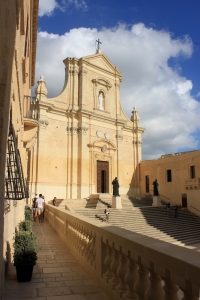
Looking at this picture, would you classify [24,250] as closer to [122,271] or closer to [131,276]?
[122,271]

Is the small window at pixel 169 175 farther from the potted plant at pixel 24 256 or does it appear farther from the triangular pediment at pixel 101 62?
the potted plant at pixel 24 256

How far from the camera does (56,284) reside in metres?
4.27

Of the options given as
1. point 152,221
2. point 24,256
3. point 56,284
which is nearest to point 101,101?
point 152,221

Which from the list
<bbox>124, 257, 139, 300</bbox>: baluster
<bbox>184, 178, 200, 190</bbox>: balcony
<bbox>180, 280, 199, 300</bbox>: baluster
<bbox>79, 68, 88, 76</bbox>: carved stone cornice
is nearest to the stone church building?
<bbox>79, 68, 88, 76</bbox>: carved stone cornice

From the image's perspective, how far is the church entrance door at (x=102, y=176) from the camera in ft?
90.0

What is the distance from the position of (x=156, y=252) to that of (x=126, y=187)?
90.9 ft

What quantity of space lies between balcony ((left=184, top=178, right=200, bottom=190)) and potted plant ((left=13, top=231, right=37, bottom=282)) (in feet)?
75.7

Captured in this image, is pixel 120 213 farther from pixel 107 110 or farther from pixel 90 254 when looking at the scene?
pixel 90 254

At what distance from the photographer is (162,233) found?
18141 millimetres

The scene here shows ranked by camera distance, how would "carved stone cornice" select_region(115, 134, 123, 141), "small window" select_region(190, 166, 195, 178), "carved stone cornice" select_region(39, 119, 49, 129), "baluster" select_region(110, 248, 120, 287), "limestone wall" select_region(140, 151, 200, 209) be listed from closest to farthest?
"baluster" select_region(110, 248, 120, 287) → "carved stone cornice" select_region(39, 119, 49, 129) → "limestone wall" select_region(140, 151, 200, 209) → "small window" select_region(190, 166, 195, 178) → "carved stone cornice" select_region(115, 134, 123, 141)

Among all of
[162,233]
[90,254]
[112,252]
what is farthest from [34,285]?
[162,233]

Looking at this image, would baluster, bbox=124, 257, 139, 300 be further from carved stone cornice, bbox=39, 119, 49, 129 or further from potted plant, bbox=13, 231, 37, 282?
carved stone cornice, bbox=39, 119, 49, 129

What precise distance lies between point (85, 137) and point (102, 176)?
475 cm

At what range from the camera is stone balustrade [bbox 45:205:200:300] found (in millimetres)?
2010
